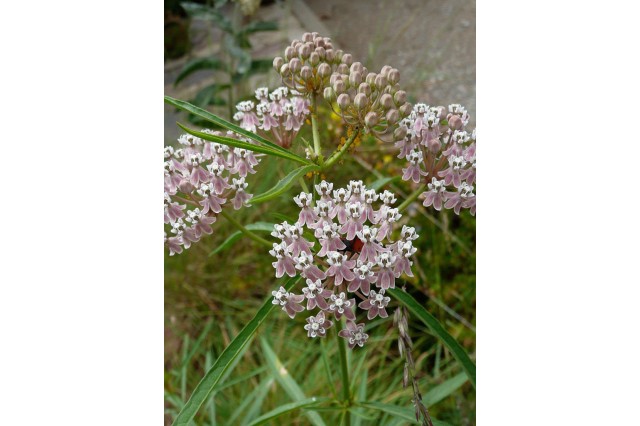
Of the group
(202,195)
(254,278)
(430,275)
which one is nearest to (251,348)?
(254,278)

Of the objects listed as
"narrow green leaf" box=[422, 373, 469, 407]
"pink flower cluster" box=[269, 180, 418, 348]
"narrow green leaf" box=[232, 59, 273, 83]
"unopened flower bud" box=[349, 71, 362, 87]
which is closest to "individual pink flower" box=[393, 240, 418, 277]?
"pink flower cluster" box=[269, 180, 418, 348]

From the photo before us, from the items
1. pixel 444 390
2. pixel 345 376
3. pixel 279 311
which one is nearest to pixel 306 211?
pixel 345 376

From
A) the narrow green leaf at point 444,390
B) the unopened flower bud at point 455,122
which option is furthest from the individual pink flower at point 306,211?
the narrow green leaf at point 444,390

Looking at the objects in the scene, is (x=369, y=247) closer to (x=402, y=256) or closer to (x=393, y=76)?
(x=402, y=256)

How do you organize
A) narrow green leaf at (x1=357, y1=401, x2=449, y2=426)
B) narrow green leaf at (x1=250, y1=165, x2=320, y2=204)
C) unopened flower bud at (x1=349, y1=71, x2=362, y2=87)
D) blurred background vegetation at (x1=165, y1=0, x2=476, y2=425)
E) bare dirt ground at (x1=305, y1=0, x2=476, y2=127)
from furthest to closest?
1. bare dirt ground at (x1=305, y1=0, x2=476, y2=127)
2. blurred background vegetation at (x1=165, y1=0, x2=476, y2=425)
3. narrow green leaf at (x1=357, y1=401, x2=449, y2=426)
4. unopened flower bud at (x1=349, y1=71, x2=362, y2=87)
5. narrow green leaf at (x1=250, y1=165, x2=320, y2=204)

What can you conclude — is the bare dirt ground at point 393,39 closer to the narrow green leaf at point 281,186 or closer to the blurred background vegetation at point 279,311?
the blurred background vegetation at point 279,311

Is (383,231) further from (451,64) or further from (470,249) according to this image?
(451,64)

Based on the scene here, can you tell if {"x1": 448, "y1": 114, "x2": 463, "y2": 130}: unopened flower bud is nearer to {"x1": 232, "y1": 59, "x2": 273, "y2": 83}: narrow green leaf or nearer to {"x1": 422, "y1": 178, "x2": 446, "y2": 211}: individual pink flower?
{"x1": 422, "y1": 178, "x2": 446, "y2": 211}: individual pink flower
